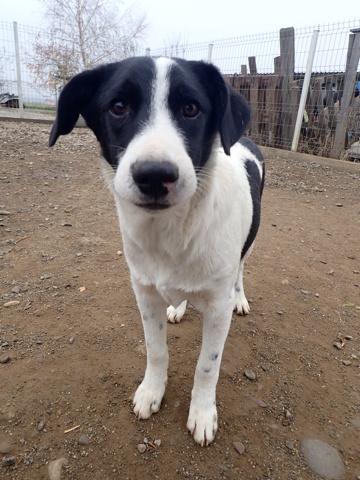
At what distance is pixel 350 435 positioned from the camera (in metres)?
1.82

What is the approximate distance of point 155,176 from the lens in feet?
3.91

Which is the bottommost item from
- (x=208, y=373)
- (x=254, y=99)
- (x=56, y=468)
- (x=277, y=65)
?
(x=56, y=468)

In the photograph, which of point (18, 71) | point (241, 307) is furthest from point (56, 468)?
point (18, 71)

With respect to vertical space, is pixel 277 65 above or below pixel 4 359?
above

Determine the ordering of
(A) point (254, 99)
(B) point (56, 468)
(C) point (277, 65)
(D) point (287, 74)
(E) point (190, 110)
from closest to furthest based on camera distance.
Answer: (E) point (190, 110), (B) point (56, 468), (D) point (287, 74), (C) point (277, 65), (A) point (254, 99)

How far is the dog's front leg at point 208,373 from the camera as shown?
169 centimetres

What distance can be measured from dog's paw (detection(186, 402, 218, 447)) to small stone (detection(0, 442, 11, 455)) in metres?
0.92

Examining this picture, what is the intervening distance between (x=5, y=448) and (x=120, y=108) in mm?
1754

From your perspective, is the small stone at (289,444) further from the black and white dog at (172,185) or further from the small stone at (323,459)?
the black and white dog at (172,185)

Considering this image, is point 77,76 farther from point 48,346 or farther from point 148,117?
point 48,346

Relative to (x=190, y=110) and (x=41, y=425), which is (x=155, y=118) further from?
(x=41, y=425)

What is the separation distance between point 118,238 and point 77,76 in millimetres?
2344

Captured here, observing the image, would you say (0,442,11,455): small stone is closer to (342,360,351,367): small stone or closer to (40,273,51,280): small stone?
(40,273,51,280): small stone

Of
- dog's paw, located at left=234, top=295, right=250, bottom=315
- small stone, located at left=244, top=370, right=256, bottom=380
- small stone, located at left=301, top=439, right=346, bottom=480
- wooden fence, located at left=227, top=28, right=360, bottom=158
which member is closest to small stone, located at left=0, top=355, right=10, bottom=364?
small stone, located at left=244, top=370, right=256, bottom=380
